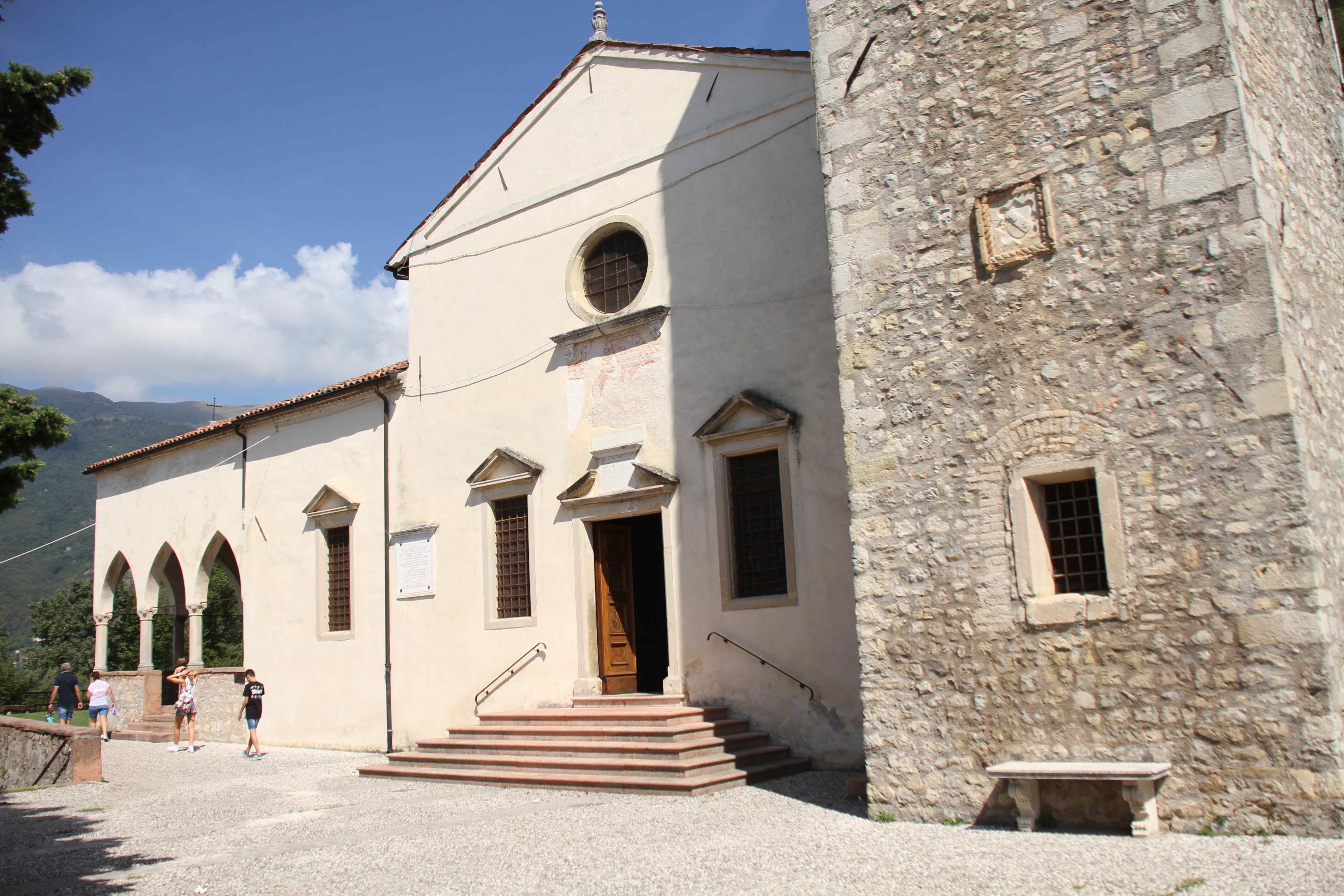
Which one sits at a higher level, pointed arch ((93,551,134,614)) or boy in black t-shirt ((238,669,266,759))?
pointed arch ((93,551,134,614))

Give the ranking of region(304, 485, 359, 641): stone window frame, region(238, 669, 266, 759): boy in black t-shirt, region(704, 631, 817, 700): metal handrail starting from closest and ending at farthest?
1. region(704, 631, 817, 700): metal handrail
2. region(238, 669, 266, 759): boy in black t-shirt
3. region(304, 485, 359, 641): stone window frame

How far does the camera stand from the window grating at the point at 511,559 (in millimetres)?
13938

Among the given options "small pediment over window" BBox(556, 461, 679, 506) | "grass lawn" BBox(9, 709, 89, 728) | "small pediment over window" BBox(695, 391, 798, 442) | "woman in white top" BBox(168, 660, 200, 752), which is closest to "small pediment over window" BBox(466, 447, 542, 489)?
"small pediment over window" BBox(556, 461, 679, 506)

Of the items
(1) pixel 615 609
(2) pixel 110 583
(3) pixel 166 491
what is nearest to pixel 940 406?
(1) pixel 615 609

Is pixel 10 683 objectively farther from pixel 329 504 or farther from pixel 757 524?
pixel 757 524

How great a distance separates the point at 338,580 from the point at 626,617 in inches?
238

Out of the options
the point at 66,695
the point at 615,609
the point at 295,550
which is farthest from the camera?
the point at 66,695

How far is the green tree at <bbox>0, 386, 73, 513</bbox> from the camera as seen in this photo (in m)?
6.29

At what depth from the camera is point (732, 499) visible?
11.9 metres

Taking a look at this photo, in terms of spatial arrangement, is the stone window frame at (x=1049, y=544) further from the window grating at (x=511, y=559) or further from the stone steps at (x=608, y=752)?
the window grating at (x=511, y=559)

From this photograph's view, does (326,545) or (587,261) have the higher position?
(587,261)

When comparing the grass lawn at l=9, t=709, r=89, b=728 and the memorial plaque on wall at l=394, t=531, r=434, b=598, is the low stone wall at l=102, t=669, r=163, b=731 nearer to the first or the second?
the grass lawn at l=9, t=709, r=89, b=728

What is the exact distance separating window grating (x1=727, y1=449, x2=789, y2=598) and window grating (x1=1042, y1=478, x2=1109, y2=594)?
400 centimetres

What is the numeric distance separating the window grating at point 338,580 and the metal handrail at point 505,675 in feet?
12.3
